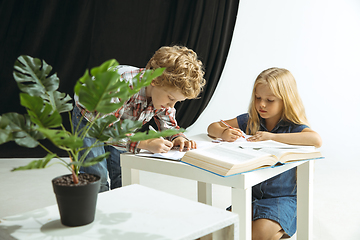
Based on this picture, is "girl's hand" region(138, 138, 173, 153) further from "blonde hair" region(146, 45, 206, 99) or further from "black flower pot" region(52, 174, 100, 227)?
"black flower pot" region(52, 174, 100, 227)

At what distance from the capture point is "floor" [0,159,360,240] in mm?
1517

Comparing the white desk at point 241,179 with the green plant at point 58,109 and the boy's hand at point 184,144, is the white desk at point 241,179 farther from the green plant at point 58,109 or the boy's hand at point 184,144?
the green plant at point 58,109

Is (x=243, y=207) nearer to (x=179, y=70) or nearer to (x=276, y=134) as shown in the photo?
(x=276, y=134)

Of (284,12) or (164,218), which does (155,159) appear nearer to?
(164,218)

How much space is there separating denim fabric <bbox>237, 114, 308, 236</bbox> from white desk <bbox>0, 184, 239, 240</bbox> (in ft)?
2.03

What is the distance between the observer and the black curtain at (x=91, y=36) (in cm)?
315

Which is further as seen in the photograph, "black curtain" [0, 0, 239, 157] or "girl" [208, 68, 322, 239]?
"black curtain" [0, 0, 239, 157]

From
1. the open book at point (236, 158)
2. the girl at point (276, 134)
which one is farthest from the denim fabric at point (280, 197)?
the open book at point (236, 158)

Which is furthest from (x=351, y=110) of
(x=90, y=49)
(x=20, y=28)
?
(x=20, y=28)

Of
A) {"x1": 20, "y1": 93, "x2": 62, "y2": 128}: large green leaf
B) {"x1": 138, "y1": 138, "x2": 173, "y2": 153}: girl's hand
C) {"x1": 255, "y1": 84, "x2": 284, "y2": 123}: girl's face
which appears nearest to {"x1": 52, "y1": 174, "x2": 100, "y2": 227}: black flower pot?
{"x1": 20, "y1": 93, "x2": 62, "y2": 128}: large green leaf

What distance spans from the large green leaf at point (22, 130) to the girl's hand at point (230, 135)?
0.86 m

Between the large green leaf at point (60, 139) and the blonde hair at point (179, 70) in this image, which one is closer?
the large green leaf at point (60, 139)

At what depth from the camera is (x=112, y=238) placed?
0.58 metres

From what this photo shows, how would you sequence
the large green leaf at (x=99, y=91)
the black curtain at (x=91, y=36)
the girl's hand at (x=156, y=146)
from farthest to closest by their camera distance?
the black curtain at (x=91, y=36) → the girl's hand at (x=156, y=146) → the large green leaf at (x=99, y=91)
